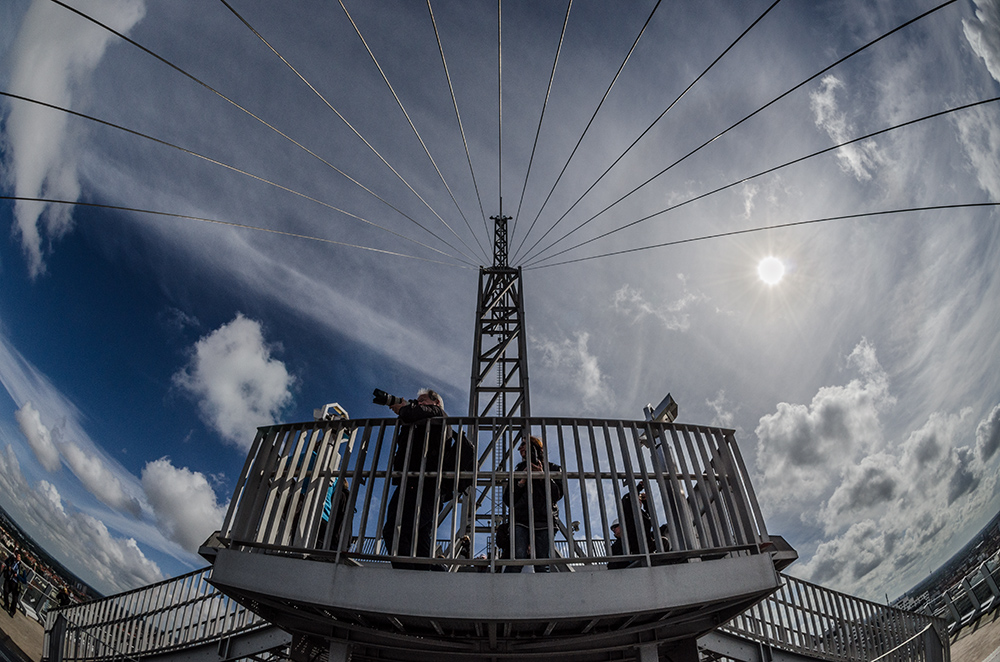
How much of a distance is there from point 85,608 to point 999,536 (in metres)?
29.4

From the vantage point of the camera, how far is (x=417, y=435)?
13.3 feet

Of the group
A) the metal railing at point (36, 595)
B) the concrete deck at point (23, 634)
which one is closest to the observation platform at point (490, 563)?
the concrete deck at point (23, 634)

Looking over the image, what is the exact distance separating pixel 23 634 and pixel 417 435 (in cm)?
1592

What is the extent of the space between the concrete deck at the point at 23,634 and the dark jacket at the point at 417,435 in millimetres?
11863

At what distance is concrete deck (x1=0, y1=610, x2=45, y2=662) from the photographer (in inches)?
407

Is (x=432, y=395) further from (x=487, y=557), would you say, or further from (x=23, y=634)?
(x=23, y=634)

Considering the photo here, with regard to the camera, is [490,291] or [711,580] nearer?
[711,580]

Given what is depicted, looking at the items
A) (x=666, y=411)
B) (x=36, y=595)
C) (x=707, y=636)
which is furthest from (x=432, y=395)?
(x=36, y=595)

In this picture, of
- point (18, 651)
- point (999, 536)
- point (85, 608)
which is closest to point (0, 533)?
point (18, 651)

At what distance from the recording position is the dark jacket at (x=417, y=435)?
395 cm

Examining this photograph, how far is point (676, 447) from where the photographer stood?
4.12 metres

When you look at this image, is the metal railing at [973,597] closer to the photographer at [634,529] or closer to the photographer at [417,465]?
the photographer at [634,529]

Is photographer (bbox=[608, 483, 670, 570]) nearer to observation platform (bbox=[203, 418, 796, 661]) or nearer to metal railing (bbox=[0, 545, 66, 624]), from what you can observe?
observation platform (bbox=[203, 418, 796, 661])

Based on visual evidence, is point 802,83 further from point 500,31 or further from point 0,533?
point 0,533
